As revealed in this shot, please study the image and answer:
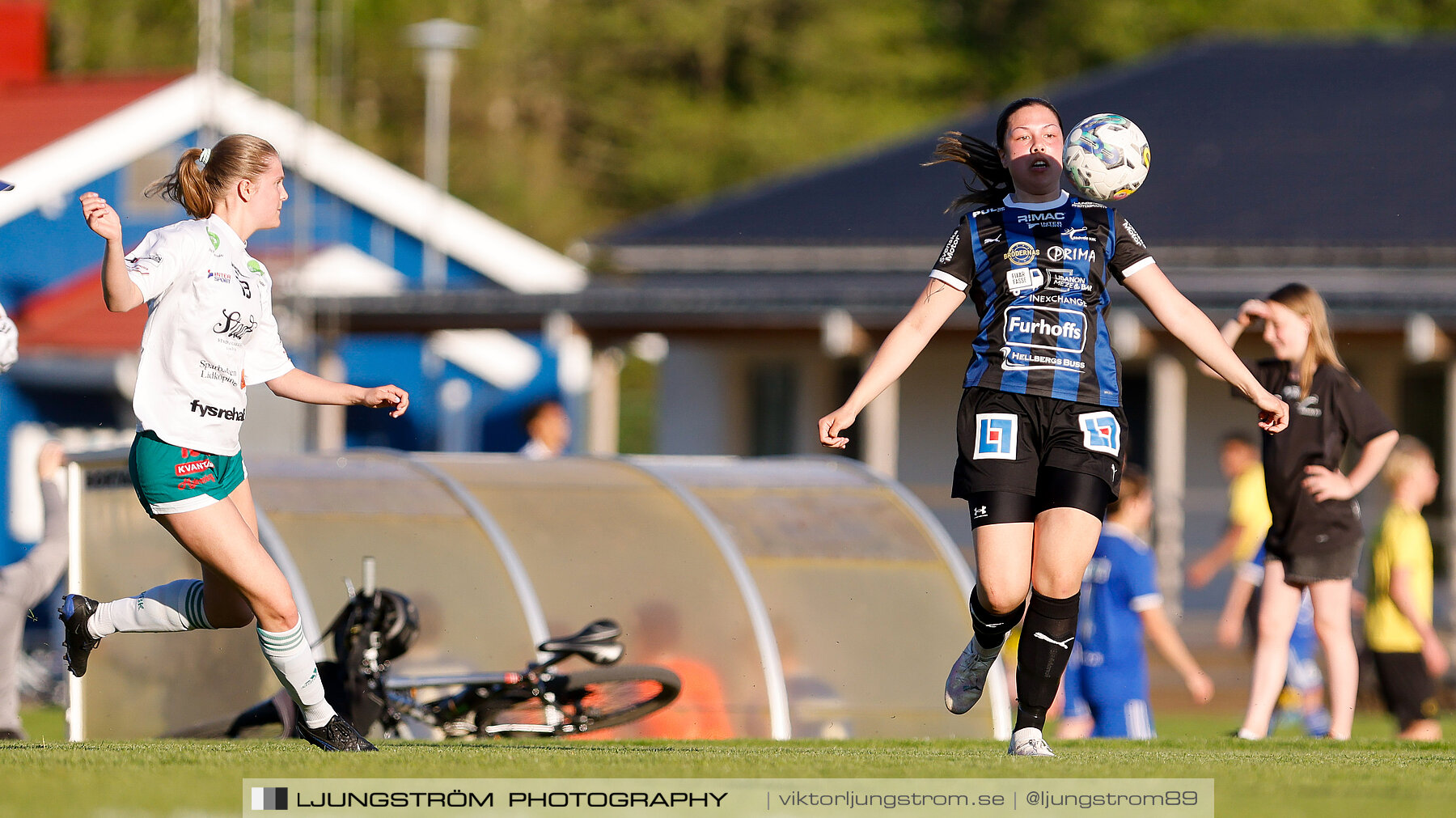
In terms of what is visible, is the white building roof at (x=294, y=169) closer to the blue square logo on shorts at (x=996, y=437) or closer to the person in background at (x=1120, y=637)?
the person in background at (x=1120, y=637)

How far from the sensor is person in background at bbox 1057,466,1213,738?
11195 mm

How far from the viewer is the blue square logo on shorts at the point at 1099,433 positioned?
699 cm

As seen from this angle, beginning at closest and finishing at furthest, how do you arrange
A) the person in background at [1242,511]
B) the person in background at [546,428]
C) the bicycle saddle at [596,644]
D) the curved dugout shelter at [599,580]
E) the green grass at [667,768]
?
the green grass at [667,768] → the bicycle saddle at [596,644] → the curved dugout shelter at [599,580] → the person in background at [546,428] → the person in background at [1242,511]

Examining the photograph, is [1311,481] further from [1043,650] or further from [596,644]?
[596,644]

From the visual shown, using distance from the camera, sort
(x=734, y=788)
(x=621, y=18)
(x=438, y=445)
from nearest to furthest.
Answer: (x=734, y=788)
(x=438, y=445)
(x=621, y=18)

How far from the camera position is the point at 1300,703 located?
14.5 m

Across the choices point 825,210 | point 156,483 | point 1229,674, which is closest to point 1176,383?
point 1229,674

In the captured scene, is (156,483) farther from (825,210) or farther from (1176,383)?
(825,210)

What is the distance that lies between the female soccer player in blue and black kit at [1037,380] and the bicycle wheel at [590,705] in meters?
3.36

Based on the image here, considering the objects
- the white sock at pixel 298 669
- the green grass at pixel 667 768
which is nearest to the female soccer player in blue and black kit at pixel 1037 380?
the green grass at pixel 667 768

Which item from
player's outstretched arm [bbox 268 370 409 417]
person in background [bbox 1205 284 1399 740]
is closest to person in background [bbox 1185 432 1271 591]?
person in background [bbox 1205 284 1399 740]

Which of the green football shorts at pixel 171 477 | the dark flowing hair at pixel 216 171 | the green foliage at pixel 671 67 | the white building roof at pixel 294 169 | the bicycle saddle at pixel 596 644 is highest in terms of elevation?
the green foliage at pixel 671 67

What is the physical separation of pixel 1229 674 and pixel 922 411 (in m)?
7.59

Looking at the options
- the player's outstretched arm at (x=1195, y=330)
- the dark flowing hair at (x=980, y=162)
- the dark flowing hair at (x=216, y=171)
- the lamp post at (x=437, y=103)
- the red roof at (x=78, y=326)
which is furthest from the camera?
the lamp post at (x=437, y=103)
